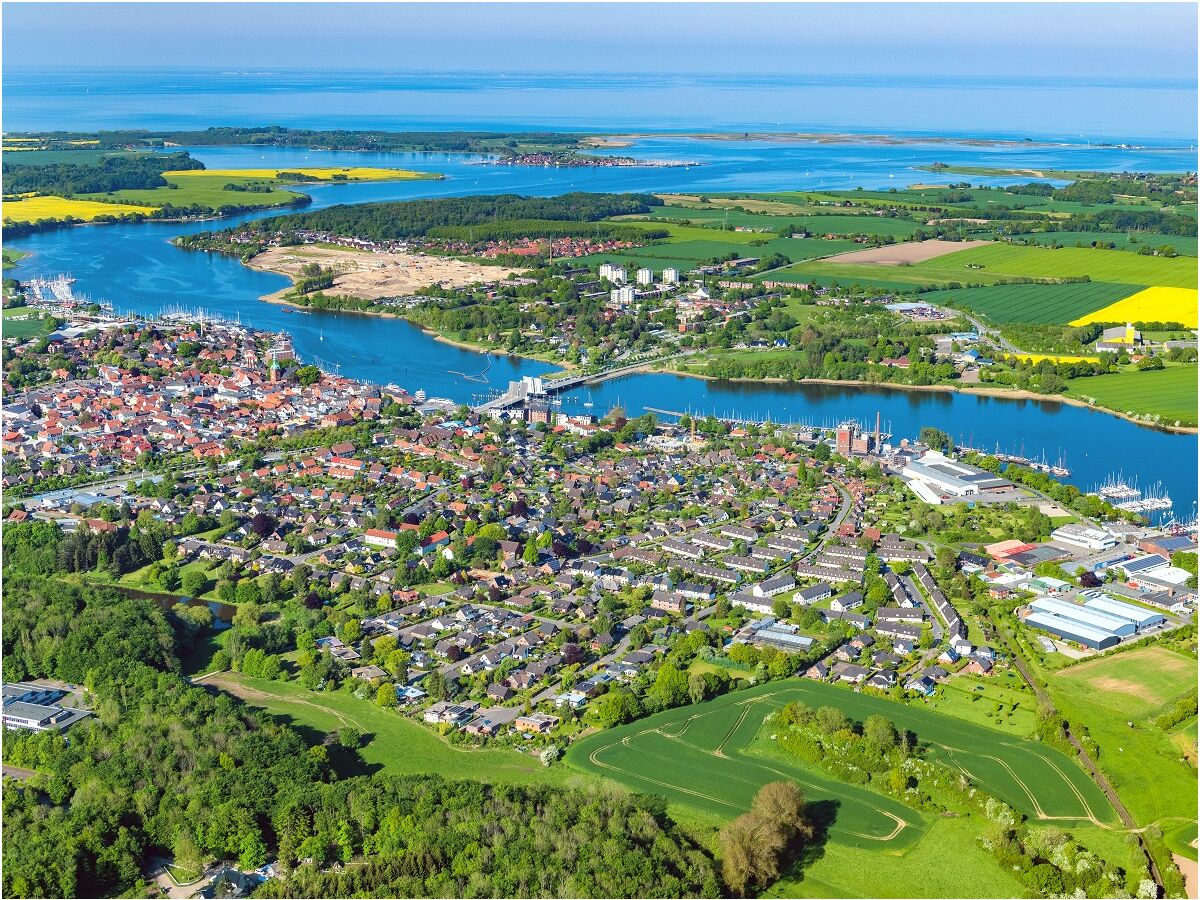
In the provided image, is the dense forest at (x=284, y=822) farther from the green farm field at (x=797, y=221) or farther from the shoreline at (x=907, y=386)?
the green farm field at (x=797, y=221)

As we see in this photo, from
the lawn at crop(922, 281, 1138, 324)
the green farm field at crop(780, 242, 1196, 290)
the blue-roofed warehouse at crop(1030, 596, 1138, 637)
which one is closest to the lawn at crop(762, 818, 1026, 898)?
the blue-roofed warehouse at crop(1030, 596, 1138, 637)

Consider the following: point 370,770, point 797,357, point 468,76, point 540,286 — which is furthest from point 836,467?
point 468,76

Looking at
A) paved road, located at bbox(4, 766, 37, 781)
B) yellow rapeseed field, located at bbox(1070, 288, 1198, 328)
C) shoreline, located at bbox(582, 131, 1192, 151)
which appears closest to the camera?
paved road, located at bbox(4, 766, 37, 781)

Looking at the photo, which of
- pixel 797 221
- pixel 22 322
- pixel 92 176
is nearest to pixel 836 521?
pixel 22 322

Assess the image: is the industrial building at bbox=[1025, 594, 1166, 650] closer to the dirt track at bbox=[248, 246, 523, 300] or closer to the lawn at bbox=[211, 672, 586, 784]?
the lawn at bbox=[211, 672, 586, 784]

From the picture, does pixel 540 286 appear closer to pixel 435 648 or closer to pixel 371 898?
pixel 435 648

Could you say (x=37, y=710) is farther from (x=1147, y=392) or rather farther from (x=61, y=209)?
(x=61, y=209)

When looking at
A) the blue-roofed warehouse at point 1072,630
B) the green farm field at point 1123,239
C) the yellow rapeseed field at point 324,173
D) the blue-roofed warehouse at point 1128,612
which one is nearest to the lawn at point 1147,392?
the blue-roofed warehouse at point 1128,612
